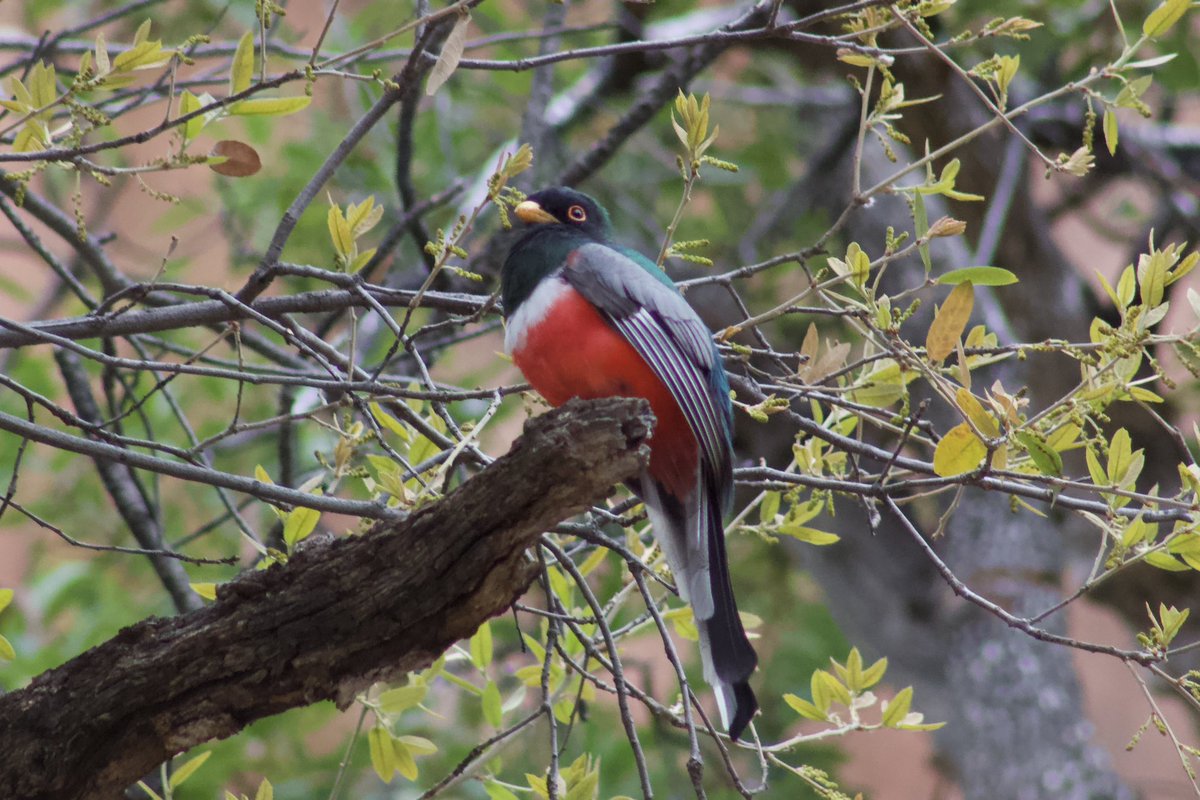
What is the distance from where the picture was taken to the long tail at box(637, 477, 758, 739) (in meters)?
2.78

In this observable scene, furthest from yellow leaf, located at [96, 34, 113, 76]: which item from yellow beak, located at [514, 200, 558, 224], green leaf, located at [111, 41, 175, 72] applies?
yellow beak, located at [514, 200, 558, 224]

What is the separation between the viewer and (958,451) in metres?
2.27

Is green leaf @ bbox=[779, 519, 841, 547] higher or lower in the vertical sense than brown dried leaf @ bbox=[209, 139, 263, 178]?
lower

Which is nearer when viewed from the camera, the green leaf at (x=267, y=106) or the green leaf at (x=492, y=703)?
the green leaf at (x=267, y=106)

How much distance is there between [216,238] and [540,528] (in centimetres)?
756

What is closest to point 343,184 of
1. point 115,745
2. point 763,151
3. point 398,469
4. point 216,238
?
point 763,151

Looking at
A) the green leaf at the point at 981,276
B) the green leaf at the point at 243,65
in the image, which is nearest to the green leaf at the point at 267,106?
the green leaf at the point at 243,65

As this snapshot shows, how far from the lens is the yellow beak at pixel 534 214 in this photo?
3430mm

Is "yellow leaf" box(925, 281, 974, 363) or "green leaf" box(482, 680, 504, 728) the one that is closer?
"yellow leaf" box(925, 281, 974, 363)

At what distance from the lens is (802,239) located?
7.27 m

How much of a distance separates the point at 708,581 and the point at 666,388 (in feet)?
1.47

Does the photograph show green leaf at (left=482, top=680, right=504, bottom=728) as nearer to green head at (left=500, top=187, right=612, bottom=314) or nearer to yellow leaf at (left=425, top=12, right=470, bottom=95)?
green head at (left=500, top=187, right=612, bottom=314)

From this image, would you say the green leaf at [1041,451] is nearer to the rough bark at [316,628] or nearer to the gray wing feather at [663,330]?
the rough bark at [316,628]

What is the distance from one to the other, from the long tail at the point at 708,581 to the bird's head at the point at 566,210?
2.97ft
